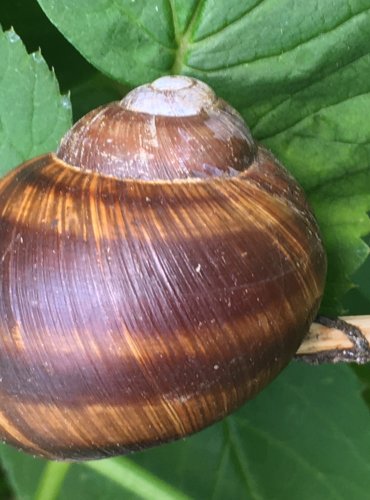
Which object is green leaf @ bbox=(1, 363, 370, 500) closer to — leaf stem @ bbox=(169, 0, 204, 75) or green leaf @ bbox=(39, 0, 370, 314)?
green leaf @ bbox=(39, 0, 370, 314)

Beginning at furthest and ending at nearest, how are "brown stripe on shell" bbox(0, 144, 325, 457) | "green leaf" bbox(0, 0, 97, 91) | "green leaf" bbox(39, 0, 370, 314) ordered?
"green leaf" bbox(0, 0, 97, 91), "green leaf" bbox(39, 0, 370, 314), "brown stripe on shell" bbox(0, 144, 325, 457)

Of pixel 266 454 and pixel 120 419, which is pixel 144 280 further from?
pixel 266 454

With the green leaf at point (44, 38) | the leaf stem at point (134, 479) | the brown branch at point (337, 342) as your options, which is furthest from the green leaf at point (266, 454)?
the green leaf at point (44, 38)

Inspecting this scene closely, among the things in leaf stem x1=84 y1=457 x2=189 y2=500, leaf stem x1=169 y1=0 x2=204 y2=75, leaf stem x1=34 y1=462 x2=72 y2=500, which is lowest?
leaf stem x1=84 y1=457 x2=189 y2=500

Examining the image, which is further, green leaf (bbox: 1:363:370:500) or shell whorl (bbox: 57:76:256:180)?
green leaf (bbox: 1:363:370:500)

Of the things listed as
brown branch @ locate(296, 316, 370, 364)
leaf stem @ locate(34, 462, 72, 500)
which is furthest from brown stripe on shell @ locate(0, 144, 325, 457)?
leaf stem @ locate(34, 462, 72, 500)

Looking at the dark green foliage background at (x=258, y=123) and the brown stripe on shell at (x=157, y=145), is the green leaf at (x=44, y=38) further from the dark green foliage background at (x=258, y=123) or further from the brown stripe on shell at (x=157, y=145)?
the brown stripe on shell at (x=157, y=145)

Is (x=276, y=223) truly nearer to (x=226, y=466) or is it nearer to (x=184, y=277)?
(x=184, y=277)
